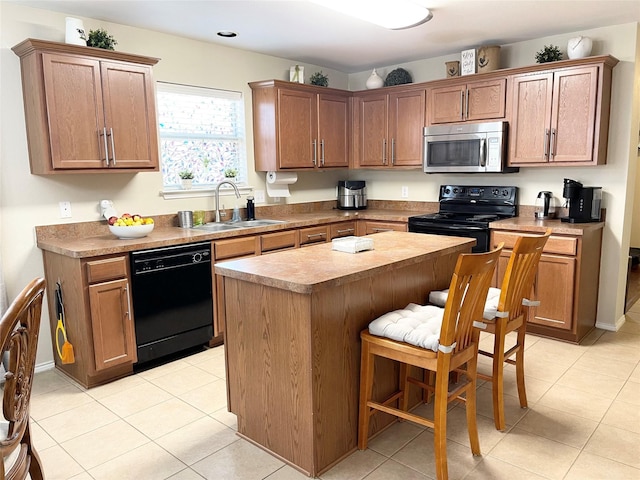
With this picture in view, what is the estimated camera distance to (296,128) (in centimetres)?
454

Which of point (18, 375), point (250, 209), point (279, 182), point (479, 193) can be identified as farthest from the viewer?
point (279, 182)

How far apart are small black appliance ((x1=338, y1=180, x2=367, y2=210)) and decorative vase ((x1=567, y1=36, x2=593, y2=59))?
2301 millimetres

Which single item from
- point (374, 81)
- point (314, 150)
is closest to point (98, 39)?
point (314, 150)

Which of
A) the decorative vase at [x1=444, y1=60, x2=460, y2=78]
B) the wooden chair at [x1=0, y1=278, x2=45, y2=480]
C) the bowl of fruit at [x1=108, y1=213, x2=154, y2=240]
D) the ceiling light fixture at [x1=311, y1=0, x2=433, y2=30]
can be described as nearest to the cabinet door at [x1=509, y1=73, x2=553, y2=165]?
the decorative vase at [x1=444, y1=60, x2=460, y2=78]

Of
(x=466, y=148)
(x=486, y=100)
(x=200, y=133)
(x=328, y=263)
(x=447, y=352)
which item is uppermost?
(x=486, y=100)

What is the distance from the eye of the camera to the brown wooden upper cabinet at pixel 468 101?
4082mm

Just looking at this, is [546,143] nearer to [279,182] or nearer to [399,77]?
[399,77]

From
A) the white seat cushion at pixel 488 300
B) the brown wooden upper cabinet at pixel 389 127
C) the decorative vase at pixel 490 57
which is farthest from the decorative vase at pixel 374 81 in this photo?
the white seat cushion at pixel 488 300

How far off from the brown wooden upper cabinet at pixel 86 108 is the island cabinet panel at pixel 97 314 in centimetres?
65

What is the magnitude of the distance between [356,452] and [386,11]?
263cm

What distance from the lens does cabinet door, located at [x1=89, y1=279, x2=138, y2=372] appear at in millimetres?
2973

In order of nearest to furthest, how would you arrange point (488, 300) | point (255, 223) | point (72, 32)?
1. point (488, 300)
2. point (72, 32)
3. point (255, 223)

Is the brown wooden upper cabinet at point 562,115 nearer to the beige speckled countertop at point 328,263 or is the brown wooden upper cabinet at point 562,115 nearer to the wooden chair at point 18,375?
the beige speckled countertop at point 328,263

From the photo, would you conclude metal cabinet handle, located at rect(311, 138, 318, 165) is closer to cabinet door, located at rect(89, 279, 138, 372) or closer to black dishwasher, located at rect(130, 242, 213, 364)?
black dishwasher, located at rect(130, 242, 213, 364)
